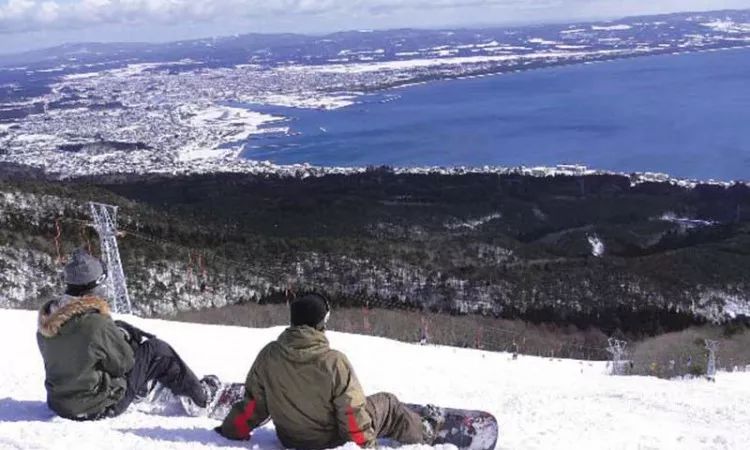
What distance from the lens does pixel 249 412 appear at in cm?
502

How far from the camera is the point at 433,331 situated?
3766 cm

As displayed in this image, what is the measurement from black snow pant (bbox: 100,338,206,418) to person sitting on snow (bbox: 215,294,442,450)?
97 cm

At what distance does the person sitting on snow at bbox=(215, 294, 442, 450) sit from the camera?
15.0 ft

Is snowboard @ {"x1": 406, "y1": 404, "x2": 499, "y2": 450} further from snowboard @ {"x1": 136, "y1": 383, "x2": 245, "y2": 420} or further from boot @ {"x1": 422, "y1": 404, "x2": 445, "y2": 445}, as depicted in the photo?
snowboard @ {"x1": 136, "y1": 383, "x2": 245, "y2": 420}

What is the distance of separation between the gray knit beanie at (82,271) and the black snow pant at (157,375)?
866 mm

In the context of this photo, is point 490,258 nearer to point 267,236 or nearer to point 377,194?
point 267,236

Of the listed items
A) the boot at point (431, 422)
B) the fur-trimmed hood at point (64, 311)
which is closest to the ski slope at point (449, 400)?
the boot at point (431, 422)

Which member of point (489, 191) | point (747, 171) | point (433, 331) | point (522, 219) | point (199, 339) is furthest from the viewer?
point (747, 171)

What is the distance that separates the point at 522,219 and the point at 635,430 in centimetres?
7720

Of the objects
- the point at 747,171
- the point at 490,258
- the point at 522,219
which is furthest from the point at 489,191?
the point at 747,171

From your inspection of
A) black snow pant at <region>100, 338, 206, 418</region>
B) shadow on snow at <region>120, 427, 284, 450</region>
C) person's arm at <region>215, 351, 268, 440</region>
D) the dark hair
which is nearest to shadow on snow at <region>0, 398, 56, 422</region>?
black snow pant at <region>100, 338, 206, 418</region>

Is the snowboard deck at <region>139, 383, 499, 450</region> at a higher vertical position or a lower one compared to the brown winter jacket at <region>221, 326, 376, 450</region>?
lower

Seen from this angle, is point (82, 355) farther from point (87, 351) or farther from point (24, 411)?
point (24, 411)

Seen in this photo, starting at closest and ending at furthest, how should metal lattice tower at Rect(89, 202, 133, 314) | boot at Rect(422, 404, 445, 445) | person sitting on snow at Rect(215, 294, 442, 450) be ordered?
person sitting on snow at Rect(215, 294, 442, 450) → boot at Rect(422, 404, 445, 445) → metal lattice tower at Rect(89, 202, 133, 314)
